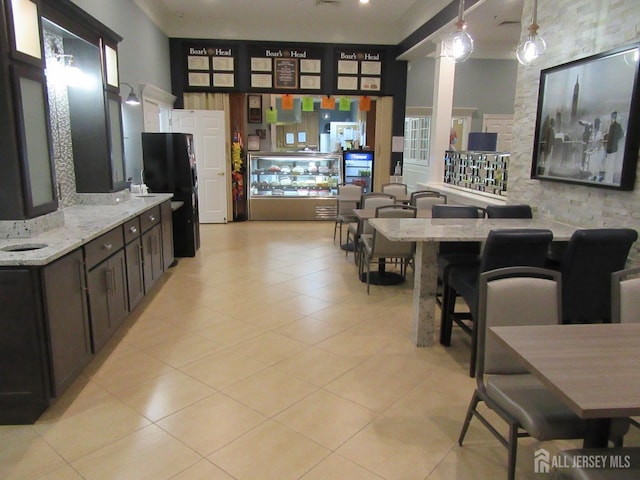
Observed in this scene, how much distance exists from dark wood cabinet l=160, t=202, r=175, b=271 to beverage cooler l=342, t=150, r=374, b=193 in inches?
170

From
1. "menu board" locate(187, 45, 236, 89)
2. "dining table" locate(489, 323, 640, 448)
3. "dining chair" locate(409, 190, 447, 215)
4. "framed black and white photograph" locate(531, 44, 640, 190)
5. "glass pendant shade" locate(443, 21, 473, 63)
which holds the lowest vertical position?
"dining table" locate(489, 323, 640, 448)

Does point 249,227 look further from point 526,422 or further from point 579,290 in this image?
point 526,422

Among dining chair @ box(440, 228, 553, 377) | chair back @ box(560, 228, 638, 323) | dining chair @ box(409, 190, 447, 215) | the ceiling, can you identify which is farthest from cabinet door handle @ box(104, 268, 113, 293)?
the ceiling

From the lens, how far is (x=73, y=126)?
4.14 metres

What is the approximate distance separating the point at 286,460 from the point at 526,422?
1.11m

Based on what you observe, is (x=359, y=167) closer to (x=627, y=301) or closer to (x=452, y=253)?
(x=452, y=253)

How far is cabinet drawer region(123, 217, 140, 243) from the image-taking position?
3.75 m

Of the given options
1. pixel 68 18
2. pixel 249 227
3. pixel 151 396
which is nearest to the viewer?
pixel 151 396

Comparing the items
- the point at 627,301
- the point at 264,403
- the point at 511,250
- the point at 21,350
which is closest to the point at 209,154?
the point at 21,350

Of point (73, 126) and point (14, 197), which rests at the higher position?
point (73, 126)

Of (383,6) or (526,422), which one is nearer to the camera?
(526,422)

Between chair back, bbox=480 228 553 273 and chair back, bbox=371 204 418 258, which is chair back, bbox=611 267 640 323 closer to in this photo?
chair back, bbox=480 228 553 273

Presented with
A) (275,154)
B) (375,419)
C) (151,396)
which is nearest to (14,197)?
(151,396)

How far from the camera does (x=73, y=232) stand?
300 centimetres
